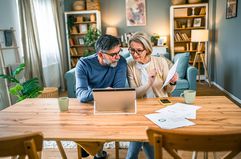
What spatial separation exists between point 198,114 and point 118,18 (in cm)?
494

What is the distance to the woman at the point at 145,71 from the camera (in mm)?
1736

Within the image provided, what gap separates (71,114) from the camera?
137 cm

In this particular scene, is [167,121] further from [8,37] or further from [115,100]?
[8,37]

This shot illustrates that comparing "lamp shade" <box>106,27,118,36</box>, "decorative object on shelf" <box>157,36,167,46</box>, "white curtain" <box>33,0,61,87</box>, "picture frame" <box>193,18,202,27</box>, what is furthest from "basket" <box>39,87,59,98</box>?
"picture frame" <box>193,18,202,27</box>

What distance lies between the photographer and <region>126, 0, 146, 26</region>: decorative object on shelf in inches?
225

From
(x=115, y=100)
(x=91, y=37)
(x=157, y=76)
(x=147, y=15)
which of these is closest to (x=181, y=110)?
(x=115, y=100)

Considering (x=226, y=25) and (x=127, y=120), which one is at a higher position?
(x=226, y=25)

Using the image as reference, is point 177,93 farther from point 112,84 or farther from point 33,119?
point 33,119

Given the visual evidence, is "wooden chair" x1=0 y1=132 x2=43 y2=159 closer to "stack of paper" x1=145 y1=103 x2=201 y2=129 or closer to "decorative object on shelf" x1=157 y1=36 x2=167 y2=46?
"stack of paper" x1=145 y1=103 x2=201 y2=129

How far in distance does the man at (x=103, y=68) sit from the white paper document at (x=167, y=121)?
564mm

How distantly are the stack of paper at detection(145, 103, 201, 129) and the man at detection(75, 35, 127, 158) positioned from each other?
0.52 m

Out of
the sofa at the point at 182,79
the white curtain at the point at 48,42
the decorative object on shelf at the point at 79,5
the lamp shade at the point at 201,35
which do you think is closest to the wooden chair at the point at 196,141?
the sofa at the point at 182,79

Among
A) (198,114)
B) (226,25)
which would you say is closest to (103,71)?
(198,114)

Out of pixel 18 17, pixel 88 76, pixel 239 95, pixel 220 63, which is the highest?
pixel 18 17
